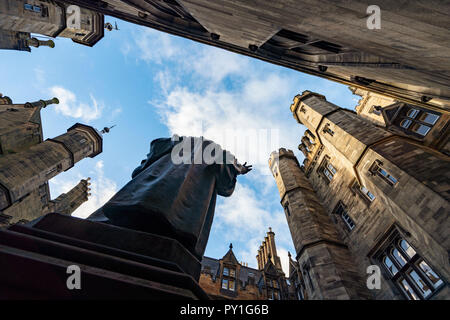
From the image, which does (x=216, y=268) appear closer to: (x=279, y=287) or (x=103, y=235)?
(x=279, y=287)

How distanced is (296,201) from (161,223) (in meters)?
13.0

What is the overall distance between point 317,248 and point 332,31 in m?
9.80

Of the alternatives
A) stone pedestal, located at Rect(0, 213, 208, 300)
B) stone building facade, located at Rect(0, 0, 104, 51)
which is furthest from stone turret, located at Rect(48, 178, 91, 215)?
stone pedestal, located at Rect(0, 213, 208, 300)

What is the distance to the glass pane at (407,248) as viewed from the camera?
27.1ft

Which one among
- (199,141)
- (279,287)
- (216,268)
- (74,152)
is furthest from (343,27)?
(74,152)

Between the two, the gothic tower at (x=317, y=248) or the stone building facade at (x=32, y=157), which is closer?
the gothic tower at (x=317, y=248)

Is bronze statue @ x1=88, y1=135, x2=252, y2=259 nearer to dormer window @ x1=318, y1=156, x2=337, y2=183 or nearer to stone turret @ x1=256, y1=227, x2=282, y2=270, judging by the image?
dormer window @ x1=318, y1=156, x2=337, y2=183

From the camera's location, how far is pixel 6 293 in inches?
52.1

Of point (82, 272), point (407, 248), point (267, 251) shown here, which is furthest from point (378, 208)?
point (267, 251)

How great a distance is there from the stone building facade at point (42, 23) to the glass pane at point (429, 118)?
2509 cm

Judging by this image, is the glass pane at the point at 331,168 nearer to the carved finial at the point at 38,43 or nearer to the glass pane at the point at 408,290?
the glass pane at the point at 408,290

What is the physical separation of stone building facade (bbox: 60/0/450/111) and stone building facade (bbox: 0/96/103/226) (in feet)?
38.2

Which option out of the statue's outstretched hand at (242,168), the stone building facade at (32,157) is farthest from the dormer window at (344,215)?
the stone building facade at (32,157)

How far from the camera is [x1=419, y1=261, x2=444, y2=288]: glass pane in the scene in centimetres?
700
